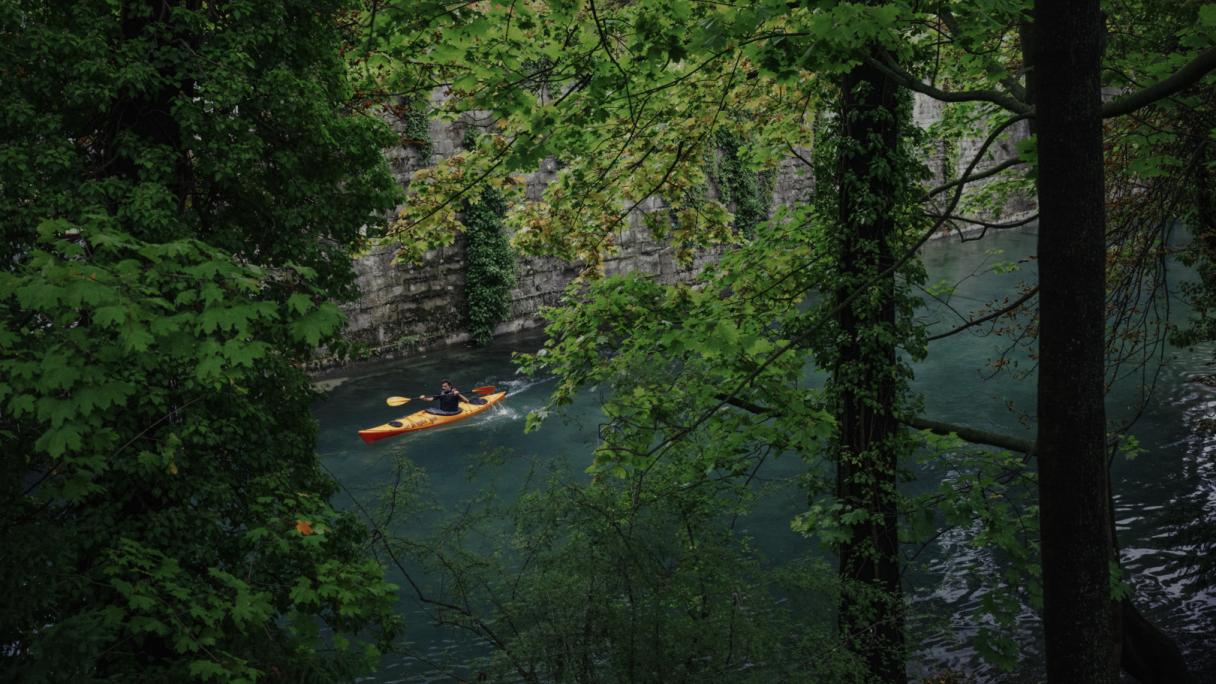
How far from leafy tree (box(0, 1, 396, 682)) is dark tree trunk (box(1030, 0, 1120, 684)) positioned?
106 inches

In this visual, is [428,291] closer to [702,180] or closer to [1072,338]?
[702,180]

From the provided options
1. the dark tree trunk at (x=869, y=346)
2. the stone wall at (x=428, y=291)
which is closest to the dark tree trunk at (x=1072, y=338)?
the dark tree trunk at (x=869, y=346)

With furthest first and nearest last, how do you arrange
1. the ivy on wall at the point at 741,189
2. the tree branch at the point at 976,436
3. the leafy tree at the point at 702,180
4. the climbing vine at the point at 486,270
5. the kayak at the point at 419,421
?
the ivy on wall at the point at 741,189, the climbing vine at the point at 486,270, the kayak at the point at 419,421, the tree branch at the point at 976,436, the leafy tree at the point at 702,180

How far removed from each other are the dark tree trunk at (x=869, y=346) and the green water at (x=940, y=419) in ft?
2.26

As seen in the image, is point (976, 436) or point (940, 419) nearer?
point (976, 436)

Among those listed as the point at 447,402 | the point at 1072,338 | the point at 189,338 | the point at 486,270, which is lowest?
the point at 447,402

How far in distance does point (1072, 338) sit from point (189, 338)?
10.5ft

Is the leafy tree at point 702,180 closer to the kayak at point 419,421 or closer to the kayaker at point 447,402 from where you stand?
the kayak at point 419,421

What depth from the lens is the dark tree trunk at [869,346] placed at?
5.89 metres

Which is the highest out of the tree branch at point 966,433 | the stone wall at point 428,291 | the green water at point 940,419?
the stone wall at point 428,291

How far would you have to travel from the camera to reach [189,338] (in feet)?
10.6

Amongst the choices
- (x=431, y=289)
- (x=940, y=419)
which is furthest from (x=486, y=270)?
(x=940, y=419)

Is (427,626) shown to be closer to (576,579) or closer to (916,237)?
(576,579)

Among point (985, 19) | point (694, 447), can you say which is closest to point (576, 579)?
point (694, 447)
